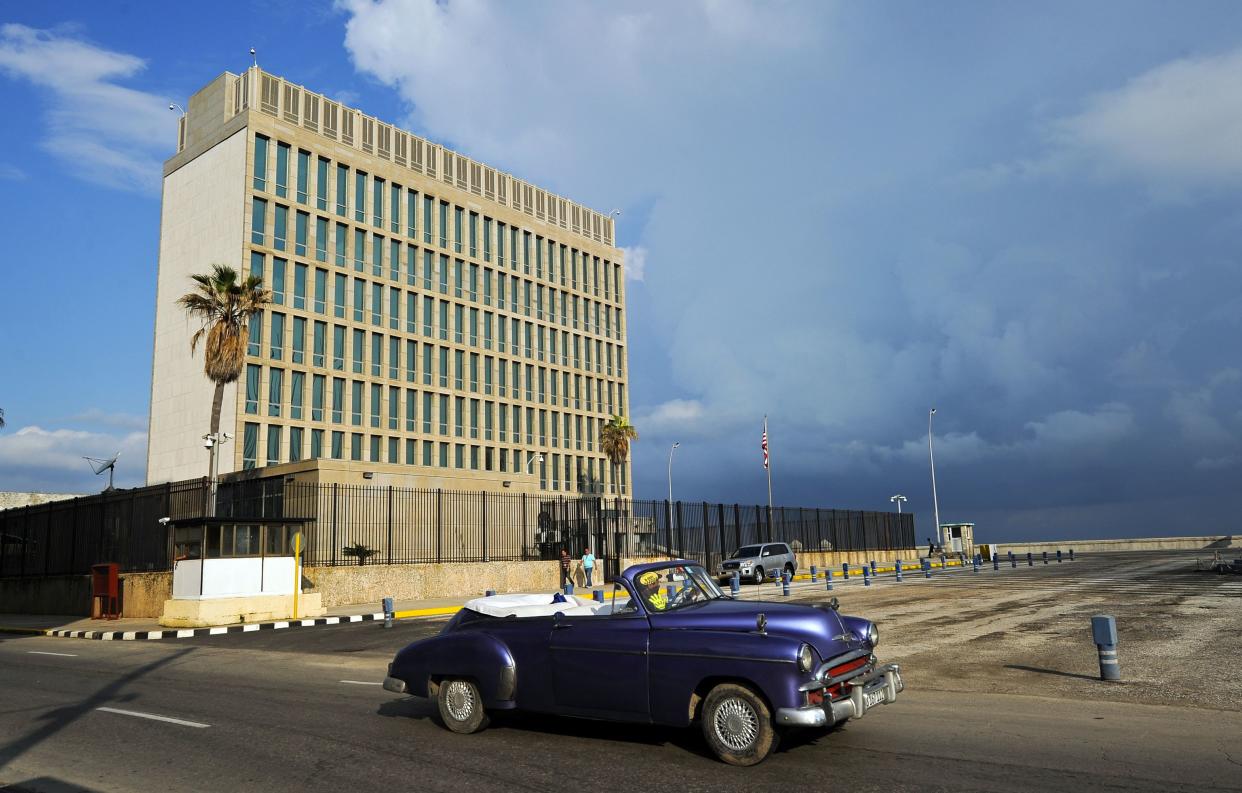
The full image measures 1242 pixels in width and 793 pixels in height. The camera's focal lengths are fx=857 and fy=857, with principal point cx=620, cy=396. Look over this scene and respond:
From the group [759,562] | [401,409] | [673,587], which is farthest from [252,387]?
[673,587]

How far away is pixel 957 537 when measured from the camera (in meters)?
60.0

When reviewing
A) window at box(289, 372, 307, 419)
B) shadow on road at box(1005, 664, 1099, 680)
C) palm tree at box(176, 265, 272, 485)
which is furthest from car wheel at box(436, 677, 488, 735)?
window at box(289, 372, 307, 419)

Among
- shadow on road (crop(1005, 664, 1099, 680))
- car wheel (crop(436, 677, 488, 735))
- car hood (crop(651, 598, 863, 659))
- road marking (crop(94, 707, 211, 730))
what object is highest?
car hood (crop(651, 598, 863, 659))

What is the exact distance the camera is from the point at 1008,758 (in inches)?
254

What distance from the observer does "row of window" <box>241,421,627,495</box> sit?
52.4 meters

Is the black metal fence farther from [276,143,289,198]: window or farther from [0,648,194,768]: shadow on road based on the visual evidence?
[276,143,289,198]: window

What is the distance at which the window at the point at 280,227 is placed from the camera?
54.1 metres

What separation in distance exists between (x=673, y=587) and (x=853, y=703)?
69.7 inches

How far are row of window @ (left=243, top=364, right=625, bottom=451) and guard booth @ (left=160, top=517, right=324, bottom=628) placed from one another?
1227 inches

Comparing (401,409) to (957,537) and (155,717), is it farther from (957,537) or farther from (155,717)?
(155,717)

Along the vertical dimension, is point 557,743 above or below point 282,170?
below

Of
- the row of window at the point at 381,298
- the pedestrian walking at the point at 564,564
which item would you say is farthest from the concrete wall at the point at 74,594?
the row of window at the point at 381,298

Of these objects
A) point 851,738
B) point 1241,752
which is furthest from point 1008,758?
point 1241,752

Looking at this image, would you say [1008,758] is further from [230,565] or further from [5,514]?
[5,514]
